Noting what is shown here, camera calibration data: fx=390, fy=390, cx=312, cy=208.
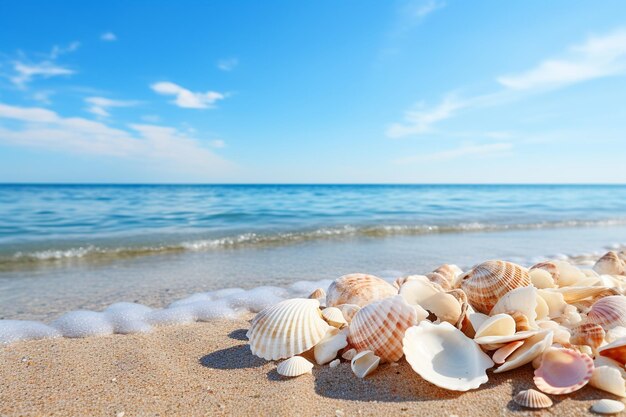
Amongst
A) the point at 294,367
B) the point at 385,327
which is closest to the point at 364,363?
the point at 385,327

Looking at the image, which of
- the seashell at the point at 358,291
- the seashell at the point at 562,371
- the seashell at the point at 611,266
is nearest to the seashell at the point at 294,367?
the seashell at the point at 358,291

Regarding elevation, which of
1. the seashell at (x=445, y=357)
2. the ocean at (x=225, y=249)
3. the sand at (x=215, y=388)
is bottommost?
the ocean at (x=225, y=249)

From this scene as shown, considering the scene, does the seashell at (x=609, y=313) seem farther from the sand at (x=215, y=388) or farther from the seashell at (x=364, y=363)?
the seashell at (x=364, y=363)

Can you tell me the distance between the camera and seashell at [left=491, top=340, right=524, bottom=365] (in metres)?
1.87

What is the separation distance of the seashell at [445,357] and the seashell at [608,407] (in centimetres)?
42

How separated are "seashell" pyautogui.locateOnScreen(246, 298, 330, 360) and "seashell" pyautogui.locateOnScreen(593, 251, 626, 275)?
9.49 ft

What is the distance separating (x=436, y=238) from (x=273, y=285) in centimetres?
498

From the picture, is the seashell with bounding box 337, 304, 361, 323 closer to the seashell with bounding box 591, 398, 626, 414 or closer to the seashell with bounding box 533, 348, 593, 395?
the seashell with bounding box 533, 348, 593, 395

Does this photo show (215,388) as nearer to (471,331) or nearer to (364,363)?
(364,363)

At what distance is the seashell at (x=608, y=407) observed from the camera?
5.14 feet

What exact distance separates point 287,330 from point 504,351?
1131 mm

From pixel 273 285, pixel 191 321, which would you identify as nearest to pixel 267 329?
pixel 191 321

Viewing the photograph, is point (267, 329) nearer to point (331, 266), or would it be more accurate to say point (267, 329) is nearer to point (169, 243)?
point (331, 266)

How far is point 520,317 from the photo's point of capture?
2.00 meters
